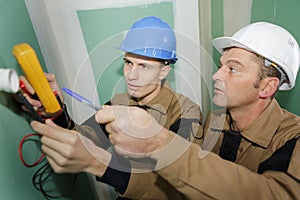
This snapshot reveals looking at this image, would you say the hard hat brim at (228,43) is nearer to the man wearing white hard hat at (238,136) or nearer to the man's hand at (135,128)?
the man wearing white hard hat at (238,136)

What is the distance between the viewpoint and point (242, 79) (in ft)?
2.72

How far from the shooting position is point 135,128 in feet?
1.56

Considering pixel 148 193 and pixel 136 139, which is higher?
pixel 136 139

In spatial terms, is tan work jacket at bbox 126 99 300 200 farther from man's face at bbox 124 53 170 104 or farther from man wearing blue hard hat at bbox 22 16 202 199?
man's face at bbox 124 53 170 104

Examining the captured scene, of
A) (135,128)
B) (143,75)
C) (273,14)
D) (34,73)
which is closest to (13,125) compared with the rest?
(34,73)

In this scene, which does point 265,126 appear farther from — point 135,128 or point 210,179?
point 135,128

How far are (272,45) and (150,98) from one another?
46 cm

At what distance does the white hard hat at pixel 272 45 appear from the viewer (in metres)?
0.79

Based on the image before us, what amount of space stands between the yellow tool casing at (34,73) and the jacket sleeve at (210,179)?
0.98ft

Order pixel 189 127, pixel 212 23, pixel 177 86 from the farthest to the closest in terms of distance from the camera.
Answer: pixel 212 23
pixel 177 86
pixel 189 127

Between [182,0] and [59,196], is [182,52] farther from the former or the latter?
[59,196]

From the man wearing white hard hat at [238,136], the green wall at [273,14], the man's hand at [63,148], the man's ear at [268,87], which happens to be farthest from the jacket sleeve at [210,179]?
the green wall at [273,14]

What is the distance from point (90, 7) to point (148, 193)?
0.64m

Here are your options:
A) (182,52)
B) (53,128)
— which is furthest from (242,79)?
(53,128)
